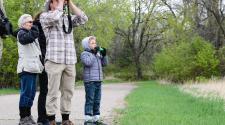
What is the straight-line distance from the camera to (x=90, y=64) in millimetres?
8812

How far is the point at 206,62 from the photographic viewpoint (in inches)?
1441

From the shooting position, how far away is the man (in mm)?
8117

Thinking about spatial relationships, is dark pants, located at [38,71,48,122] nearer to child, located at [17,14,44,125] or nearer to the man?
child, located at [17,14,44,125]

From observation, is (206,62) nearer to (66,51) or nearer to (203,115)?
(203,115)

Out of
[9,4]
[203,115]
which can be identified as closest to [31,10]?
[9,4]

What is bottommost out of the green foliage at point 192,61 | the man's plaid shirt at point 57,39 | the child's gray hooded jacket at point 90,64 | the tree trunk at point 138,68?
the tree trunk at point 138,68

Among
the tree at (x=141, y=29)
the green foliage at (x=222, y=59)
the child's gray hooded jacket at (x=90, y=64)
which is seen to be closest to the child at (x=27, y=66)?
the child's gray hooded jacket at (x=90, y=64)

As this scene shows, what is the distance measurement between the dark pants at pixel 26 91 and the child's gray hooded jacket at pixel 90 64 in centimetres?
94

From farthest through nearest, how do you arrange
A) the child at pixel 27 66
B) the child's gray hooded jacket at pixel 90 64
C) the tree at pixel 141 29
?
the tree at pixel 141 29, the child's gray hooded jacket at pixel 90 64, the child at pixel 27 66

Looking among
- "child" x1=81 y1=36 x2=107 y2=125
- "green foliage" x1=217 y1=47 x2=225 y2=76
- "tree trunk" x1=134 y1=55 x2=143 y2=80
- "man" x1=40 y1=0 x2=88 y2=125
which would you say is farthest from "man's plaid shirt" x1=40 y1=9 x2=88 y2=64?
"tree trunk" x1=134 y1=55 x2=143 y2=80

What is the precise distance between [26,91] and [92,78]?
117 centimetres

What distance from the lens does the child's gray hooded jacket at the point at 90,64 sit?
347 inches

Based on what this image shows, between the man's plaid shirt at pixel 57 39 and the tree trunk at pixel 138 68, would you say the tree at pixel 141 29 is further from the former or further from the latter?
the man's plaid shirt at pixel 57 39

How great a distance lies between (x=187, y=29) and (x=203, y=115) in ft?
118
